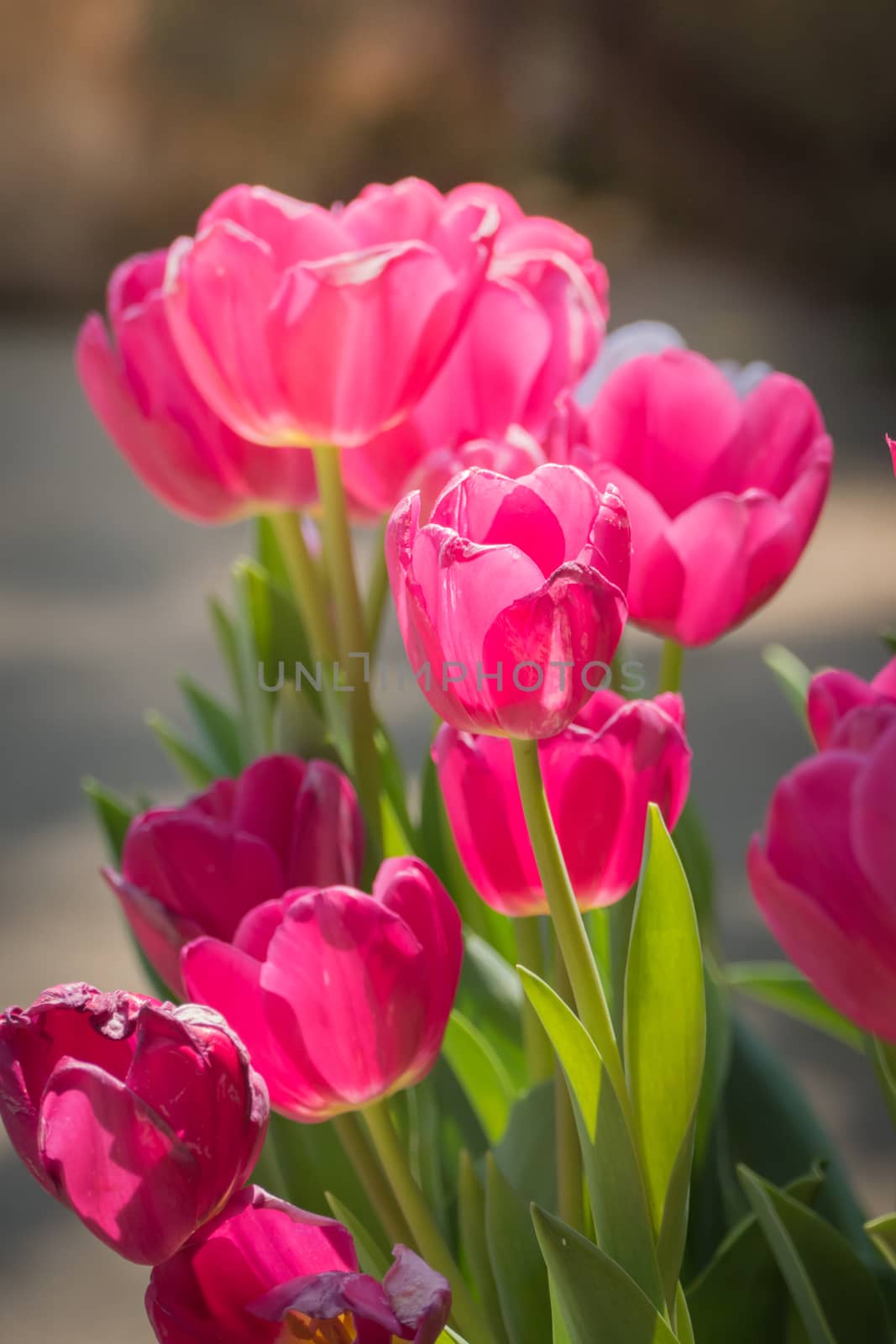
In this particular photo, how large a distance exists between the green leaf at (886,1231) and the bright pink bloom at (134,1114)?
0.08 meters

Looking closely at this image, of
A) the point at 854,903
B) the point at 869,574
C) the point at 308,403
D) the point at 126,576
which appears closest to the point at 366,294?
the point at 308,403

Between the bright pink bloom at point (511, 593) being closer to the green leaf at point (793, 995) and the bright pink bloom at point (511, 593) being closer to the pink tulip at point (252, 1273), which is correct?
the pink tulip at point (252, 1273)

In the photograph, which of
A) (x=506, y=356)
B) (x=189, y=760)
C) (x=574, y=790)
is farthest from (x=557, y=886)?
(x=189, y=760)

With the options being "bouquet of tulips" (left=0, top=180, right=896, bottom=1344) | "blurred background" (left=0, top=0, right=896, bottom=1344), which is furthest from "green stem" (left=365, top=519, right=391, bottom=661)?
"blurred background" (left=0, top=0, right=896, bottom=1344)

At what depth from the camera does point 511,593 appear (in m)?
0.16

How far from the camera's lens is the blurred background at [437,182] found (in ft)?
4.75

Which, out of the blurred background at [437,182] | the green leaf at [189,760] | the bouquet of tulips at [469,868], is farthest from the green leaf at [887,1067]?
the blurred background at [437,182]

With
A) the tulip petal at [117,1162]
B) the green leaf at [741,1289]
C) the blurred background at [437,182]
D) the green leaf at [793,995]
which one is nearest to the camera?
the tulip petal at [117,1162]

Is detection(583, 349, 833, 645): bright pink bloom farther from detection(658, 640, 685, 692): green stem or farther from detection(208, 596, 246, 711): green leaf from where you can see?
detection(208, 596, 246, 711): green leaf

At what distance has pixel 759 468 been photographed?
267 millimetres

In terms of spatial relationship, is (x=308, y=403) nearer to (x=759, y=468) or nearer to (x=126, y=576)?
(x=759, y=468)

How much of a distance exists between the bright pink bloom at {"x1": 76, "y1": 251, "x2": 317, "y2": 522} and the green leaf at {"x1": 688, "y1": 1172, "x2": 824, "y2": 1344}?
0.16m

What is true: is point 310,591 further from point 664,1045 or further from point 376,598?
point 664,1045

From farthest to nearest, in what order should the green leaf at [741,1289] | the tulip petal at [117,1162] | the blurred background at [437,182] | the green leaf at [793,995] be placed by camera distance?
1. the blurred background at [437,182]
2. the green leaf at [793,995]
3. the green leaf at [741,1289]
4. the tulip petal at [117,1162]
